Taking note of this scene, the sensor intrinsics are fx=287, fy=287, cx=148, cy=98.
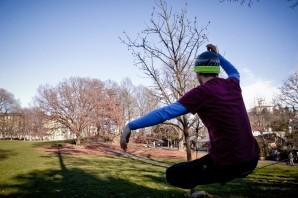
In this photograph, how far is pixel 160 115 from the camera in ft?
8.46

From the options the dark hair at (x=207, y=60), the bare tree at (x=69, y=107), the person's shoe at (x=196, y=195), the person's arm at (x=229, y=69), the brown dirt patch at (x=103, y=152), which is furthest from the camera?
the bare tree at (x=69, y=107)

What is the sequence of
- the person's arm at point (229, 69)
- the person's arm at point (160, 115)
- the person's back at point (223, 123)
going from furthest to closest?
the person's arm at point (229, 69) → the person's back at point (223, 123) → the person's arm at point (160, 115)

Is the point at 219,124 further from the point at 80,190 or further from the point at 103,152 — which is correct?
the point at 103,152

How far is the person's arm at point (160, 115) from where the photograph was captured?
8.45 ft

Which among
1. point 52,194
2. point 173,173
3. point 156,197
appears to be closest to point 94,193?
point 52,194

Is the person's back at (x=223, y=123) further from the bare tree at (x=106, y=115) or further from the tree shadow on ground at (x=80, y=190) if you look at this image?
the bare tree at (x=106, y=115)

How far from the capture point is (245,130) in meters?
2.76

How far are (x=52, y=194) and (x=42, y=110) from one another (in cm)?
4945

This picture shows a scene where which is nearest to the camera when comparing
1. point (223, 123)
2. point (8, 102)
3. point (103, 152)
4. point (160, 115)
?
point (160, 115)

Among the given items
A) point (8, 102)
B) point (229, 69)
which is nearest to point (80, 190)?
point (229, 69)

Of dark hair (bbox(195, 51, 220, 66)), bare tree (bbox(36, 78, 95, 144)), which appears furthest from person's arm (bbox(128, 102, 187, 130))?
bare tree (bbox(36, 78, 95, 144))

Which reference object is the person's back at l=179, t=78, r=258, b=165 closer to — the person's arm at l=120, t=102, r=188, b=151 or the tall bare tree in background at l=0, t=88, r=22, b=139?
the person's arm at l=120, t=102, r=188, b=151

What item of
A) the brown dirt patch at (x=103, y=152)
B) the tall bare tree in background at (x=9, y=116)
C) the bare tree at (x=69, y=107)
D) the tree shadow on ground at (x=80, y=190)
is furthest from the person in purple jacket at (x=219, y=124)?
the tall bare tree in background at (x=9, y=116)

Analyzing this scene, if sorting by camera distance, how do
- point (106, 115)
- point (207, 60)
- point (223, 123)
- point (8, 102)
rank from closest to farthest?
point (223, 123) < point (207, 60) < point (106, 115) < point (8, 102)
